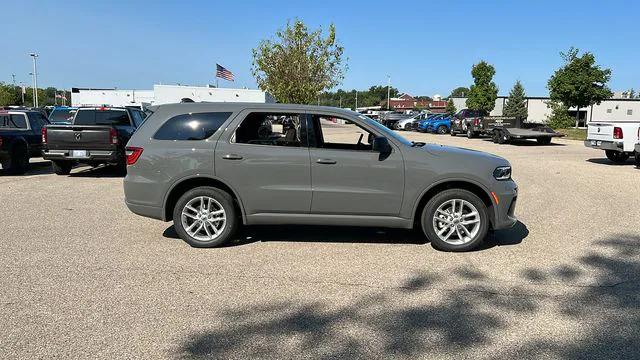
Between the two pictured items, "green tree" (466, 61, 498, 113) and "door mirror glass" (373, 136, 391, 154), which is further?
"green tree" (466, 61, 498, 113)

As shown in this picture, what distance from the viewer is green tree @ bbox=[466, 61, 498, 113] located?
171 feet

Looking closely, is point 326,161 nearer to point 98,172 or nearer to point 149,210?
point 149,210

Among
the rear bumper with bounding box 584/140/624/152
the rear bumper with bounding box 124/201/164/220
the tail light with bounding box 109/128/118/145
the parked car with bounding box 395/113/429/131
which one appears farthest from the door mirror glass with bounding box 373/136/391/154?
the parked car with bounding box 395/113/429/131

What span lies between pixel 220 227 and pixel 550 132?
20.8 m

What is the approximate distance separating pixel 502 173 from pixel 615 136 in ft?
34.6

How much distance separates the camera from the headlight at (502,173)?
6.00 m

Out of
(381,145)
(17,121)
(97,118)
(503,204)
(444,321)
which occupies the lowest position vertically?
(444,321)

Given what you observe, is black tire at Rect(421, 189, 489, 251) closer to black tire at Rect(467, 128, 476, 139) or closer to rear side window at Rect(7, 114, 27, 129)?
rear side window at Rect(7, 114, 27, 129)

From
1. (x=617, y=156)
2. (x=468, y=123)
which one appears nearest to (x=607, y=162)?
(x=617, y=156)

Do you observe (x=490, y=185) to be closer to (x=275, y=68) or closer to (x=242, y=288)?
(x=242, y=288)

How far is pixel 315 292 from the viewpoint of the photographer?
4.70 metres

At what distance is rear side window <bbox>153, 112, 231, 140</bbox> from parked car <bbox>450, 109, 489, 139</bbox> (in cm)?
2425

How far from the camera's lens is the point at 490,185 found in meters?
5.92

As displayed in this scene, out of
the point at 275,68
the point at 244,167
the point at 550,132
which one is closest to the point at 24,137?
the point at 244,167
